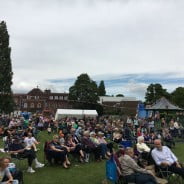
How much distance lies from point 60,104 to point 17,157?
103 metres

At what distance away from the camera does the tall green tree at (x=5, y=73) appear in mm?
48188

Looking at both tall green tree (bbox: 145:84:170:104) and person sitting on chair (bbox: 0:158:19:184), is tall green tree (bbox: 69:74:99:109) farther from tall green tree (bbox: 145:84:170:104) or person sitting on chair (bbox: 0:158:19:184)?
person sitting on chair (bbox: 0:158:19:184)

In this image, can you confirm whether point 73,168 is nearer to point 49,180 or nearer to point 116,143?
point 49,180

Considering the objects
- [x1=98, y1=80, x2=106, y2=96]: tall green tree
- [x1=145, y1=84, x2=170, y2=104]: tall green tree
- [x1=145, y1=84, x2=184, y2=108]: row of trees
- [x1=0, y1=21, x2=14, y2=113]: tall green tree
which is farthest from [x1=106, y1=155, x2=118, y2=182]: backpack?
[x1=98, y1=80, x2=106, y2=96]: tall green tree

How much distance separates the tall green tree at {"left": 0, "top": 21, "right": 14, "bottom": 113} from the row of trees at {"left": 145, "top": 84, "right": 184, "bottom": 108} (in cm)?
3533

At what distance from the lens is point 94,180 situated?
30.8 ft

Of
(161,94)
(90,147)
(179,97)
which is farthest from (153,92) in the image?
(90,147)

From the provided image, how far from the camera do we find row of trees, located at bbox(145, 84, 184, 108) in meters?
74.4

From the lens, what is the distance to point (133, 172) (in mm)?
7641

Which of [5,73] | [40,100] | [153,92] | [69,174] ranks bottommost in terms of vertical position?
[69,174]

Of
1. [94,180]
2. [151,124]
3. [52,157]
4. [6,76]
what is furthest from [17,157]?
[6,76]

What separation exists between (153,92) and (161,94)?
6.56 ft

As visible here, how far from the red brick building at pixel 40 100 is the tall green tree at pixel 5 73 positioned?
189 feet

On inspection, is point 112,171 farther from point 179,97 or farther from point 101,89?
point 101,89
